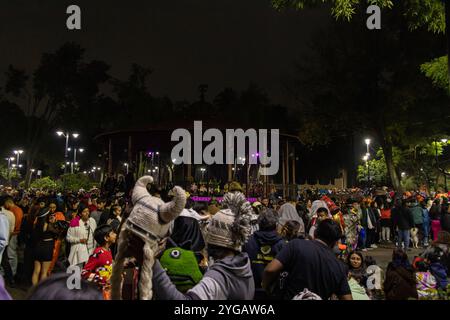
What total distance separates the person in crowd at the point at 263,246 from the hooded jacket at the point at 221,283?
8.47 feet

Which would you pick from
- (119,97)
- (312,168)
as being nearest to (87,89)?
(119,97)

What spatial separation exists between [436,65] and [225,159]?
39.8 ft

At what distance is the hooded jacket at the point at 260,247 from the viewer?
16.3 feet

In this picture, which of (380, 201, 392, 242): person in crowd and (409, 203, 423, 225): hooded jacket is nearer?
(409, 203, 423, 225): hooded jacket

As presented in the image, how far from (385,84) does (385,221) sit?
535 inches

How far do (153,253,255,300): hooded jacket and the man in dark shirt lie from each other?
2.94ft

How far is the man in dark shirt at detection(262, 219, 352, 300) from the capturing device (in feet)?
10.6

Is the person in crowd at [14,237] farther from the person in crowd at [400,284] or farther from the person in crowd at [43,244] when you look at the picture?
the person in crowd at [400,284]

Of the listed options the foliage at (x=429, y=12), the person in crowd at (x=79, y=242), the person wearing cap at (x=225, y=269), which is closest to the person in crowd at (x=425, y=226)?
the foliage at (x=429, y=12)

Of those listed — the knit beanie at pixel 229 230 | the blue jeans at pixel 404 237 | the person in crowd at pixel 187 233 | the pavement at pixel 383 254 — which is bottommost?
the pavement at pixel 383 254

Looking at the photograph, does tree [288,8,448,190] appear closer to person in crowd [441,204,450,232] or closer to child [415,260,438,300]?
person in crowd [441,204,450,232]

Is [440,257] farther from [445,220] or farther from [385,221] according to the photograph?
[385,221]

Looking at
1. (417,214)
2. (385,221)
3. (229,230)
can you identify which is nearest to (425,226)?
(417,214)

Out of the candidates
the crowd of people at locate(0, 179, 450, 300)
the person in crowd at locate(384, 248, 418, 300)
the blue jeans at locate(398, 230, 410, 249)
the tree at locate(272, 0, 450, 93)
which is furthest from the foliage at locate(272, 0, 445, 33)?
the blue jeans at locate(398, 230, 410, 249)
